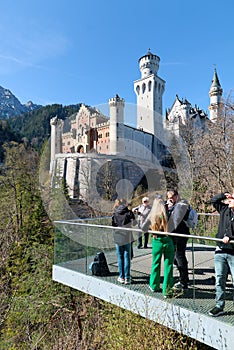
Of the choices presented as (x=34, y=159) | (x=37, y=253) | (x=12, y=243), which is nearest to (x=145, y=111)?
(x=37, y=253)

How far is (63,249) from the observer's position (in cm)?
630

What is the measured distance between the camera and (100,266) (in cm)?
527

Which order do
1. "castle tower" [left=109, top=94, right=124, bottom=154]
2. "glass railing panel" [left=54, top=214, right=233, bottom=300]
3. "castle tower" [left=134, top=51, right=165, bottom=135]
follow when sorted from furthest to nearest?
"castle tower" [left=134, top=51, right=165, bottom=135], "castle tower" [left=109, top=94, right=124, bottom=154], "glass railing panel" [left=54, top=214, right=233, bottom=300]

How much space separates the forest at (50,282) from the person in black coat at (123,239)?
51.4 inches

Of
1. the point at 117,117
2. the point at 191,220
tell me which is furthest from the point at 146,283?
the point at 117,117

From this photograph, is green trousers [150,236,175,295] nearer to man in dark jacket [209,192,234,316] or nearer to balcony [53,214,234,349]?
balcony [53,214,234,349]

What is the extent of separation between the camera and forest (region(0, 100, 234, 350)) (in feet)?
19.6

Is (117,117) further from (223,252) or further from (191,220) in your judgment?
(223,252)

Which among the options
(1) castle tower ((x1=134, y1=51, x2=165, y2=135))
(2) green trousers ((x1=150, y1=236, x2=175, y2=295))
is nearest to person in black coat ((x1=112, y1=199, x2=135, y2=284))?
(2) green trousers ((x1=150, y1=236, x2=175, y2=295))

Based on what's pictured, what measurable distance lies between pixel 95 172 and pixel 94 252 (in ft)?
10.6

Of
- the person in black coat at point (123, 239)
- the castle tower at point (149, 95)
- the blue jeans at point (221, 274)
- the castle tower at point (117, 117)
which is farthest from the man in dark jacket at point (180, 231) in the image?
the castle tower at point (149, 95)

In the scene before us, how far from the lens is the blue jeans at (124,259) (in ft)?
15.1

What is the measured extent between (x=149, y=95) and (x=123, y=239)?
2402 centimetres

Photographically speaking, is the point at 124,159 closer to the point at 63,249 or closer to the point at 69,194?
the point at 63,249
